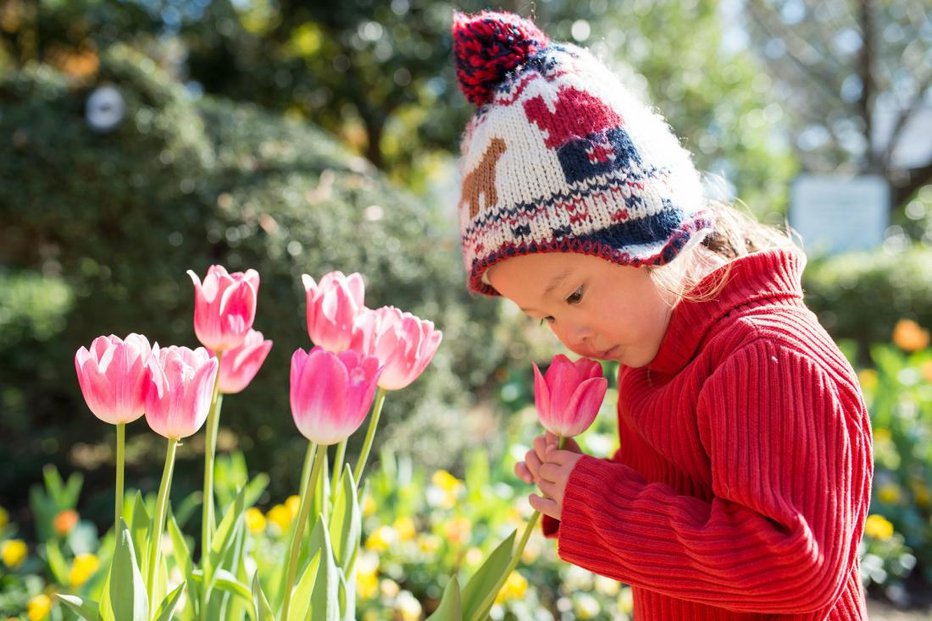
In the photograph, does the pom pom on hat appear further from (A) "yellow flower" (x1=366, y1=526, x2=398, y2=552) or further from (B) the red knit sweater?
(A) "yellow flower" (x1=366, y1=526, x2=398, y2=552)

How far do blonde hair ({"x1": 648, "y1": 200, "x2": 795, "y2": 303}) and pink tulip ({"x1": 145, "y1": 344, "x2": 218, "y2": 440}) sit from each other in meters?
0.65

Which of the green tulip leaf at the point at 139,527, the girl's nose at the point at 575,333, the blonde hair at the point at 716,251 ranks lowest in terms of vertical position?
the green tulip leaf at the point at 139,527

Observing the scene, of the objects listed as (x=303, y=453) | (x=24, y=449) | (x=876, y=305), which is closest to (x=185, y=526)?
(x=303, y=453)

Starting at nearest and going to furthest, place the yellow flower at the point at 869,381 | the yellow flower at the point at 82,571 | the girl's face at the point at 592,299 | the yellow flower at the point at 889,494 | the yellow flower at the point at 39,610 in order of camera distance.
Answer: the girl's face at the point at 592,299 < the yellow flower at the point at 39,610 < the yellow flower at the point at 82,571 < the yellow flower at the point at 889,494 < the yellow flower at the point at 869,381

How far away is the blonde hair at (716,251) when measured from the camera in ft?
3.96

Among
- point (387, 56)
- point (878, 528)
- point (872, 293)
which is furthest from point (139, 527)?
point (872, 293)

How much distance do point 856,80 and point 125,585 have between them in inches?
912

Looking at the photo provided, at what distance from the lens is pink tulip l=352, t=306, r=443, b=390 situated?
1.18 m

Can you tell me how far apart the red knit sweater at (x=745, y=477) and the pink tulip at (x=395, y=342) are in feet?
0.92

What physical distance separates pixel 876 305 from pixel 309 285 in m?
6.95

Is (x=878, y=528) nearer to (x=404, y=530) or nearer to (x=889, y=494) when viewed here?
(x=889, y=494)

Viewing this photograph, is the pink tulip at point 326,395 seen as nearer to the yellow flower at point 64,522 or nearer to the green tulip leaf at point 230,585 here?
the green tulip leaf at point 230,585

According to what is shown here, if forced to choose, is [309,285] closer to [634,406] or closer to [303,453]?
[634,406]

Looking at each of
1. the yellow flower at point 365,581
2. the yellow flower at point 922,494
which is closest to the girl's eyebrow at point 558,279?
the yellow flower at point 365,581
